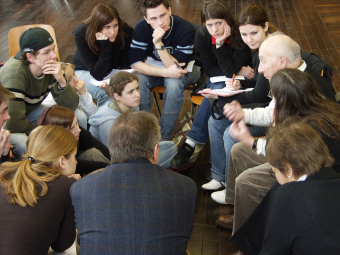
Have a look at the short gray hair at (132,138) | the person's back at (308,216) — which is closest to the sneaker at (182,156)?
the short gray hair at (132,138)

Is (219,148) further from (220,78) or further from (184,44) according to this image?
(184,44)

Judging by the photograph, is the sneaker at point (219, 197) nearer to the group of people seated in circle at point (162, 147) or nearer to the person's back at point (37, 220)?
the group of people seated in circle at point (162, 147)

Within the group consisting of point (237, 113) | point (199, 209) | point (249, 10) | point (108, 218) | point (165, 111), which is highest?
point (249, 10)

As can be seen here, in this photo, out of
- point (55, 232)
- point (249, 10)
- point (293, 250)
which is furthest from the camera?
point (249, 10)

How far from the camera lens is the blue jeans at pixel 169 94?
296 centimetres

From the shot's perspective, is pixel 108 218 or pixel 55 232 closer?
pixel 108 218

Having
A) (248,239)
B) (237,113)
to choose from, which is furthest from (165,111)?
(248,239)

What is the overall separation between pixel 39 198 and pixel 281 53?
1.69 meters

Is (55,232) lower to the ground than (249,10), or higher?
lower

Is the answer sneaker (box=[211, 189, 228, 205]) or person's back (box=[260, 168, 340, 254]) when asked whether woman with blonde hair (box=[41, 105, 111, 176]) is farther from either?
person's back (box=[260, 168, 340, 254])

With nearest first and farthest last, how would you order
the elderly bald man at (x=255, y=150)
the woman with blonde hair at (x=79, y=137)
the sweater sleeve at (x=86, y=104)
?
the elderly bald man at (x=255, y=150), the woman with blonde hair at (x=79, y=137), the sweater sleeve at (x=86, y=104)

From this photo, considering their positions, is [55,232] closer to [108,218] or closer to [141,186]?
[108,218]

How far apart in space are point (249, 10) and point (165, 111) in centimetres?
118

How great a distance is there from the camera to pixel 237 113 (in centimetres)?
221
